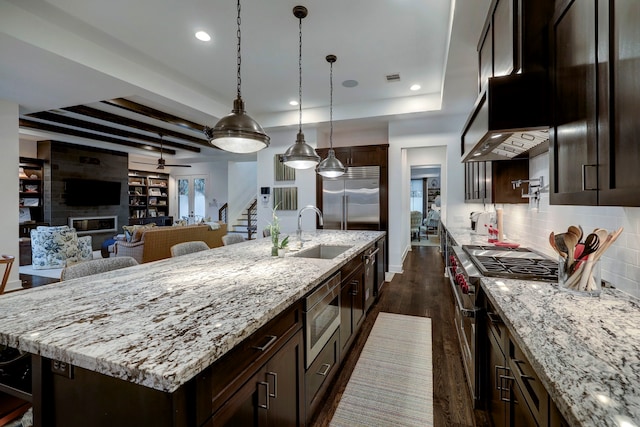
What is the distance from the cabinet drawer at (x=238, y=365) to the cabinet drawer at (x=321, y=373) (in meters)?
0.44

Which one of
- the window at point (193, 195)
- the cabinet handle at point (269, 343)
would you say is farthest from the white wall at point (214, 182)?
the cabinet handle at point (269, 343)

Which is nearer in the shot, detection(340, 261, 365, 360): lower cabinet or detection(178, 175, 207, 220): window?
detection(340, 261, 365, 360): lower cabinet

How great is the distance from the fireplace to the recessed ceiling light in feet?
24.6

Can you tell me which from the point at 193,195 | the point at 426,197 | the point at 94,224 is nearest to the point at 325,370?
the point at 94,224

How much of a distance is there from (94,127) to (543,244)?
27.5ft

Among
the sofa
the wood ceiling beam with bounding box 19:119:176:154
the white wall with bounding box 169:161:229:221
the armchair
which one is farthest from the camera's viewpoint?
the white wall with bounding box 169:161:229:221

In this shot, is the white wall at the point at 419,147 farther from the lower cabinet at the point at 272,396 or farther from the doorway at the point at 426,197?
the doorway at the point at 426,197

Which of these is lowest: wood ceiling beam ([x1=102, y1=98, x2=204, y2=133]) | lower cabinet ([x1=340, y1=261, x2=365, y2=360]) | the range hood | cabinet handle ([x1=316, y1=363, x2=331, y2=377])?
cabinet handle ([x1=316, y1=363, x2=331, y2=377])

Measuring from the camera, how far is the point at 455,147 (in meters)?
5.24

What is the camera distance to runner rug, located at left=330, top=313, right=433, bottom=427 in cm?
183

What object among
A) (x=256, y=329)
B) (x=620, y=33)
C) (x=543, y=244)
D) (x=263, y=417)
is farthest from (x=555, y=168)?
(x=263, y=417)

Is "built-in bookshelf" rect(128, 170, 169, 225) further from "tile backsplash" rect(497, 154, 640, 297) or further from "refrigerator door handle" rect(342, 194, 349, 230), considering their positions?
"tile backsplash" rect(497, 154, 640, 297)

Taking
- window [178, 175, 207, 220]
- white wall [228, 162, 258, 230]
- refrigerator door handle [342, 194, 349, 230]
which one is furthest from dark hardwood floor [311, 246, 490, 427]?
window [178, 175, 207, 220]

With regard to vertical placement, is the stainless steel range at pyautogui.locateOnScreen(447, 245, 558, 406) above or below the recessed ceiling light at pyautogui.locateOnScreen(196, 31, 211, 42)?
below
